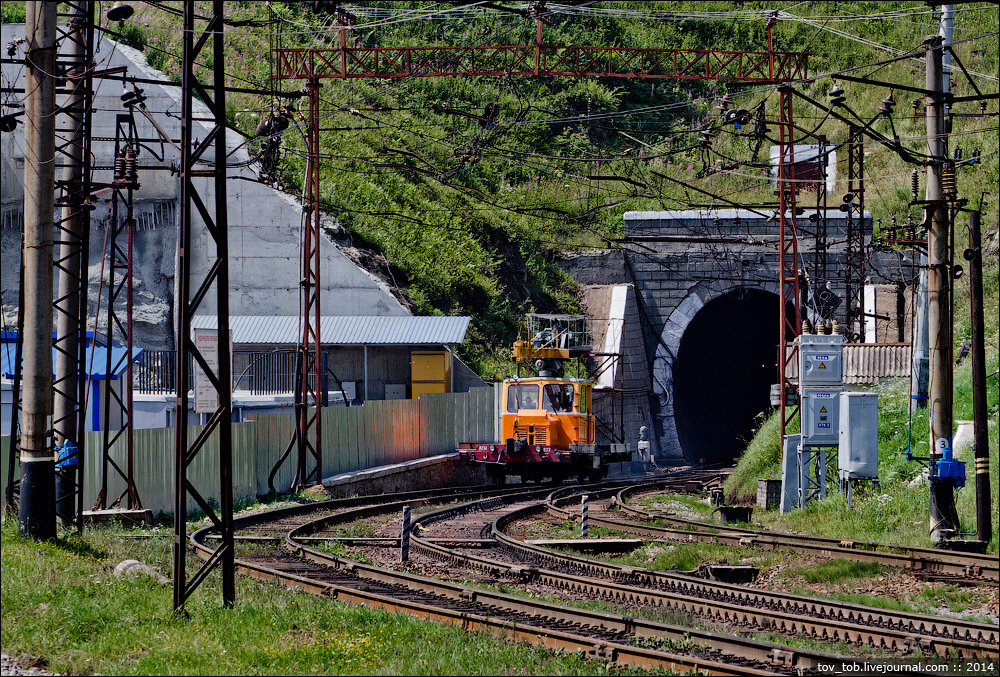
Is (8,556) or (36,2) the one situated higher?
(36,2)

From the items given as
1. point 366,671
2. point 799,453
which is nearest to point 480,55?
point 799,453

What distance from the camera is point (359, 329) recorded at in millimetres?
38156

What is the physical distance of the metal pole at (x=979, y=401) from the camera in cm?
1716

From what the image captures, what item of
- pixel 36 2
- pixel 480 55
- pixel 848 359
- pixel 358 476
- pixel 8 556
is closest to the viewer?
pixel 8 556

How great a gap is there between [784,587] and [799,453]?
7438 mm

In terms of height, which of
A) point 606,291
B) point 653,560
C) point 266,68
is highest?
point 266,68

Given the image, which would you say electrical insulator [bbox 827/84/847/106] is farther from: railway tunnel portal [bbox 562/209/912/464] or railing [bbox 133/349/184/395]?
railing [bbox 133/349/184/395]

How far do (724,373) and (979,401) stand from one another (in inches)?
1388

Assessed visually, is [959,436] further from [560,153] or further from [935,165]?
[560,153]

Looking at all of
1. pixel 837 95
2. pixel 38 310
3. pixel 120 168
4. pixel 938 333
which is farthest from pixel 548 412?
pixel 38 310

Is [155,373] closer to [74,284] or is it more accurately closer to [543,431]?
[543,431]

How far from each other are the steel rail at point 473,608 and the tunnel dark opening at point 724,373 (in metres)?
32.9

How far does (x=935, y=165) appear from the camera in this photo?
58.4ft

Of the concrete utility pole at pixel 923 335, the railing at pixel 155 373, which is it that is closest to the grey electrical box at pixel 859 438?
the concrete utility pole at pixel 923 335
